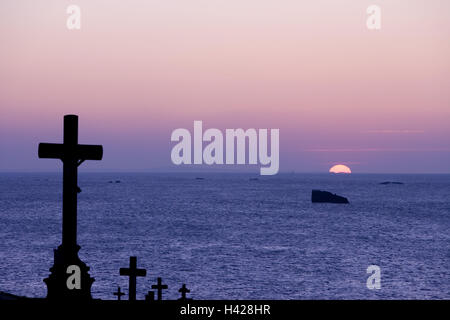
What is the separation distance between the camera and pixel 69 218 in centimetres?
835

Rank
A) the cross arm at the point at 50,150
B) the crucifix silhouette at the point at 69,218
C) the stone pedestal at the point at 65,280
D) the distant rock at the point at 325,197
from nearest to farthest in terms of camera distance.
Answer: the stone pedestal at the point at 65,280, the crucifix silhouette at the point at 69,218, the cross arm at the point at 50,150, the distant rock at the point at 325,197

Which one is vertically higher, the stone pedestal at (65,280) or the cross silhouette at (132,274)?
the stone pedestal at (65,280)

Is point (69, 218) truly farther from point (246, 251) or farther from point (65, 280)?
point (246, 251)

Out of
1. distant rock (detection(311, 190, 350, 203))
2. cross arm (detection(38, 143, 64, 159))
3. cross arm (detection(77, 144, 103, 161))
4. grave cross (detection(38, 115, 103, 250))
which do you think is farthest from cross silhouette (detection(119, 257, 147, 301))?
distant rock (detection(311, 190, 350, 203))

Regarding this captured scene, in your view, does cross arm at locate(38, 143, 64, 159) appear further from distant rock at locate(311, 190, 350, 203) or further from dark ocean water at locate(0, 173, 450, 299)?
distant rock at locate(311, 190, 350, 203)

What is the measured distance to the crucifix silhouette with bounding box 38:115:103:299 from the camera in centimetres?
795

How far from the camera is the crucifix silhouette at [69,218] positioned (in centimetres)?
795

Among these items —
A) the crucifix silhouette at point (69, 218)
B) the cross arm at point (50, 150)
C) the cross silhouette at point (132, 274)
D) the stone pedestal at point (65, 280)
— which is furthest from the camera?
the cross silhouette at point (132, 274)

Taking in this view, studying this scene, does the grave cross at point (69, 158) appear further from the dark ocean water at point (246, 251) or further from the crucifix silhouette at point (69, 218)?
the dark ocean water at point (246, 251)

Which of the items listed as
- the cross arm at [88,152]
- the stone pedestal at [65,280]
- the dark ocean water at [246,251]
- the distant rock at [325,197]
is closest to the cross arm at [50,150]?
the cross arm at [88,152]

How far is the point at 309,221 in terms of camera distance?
10956cm
